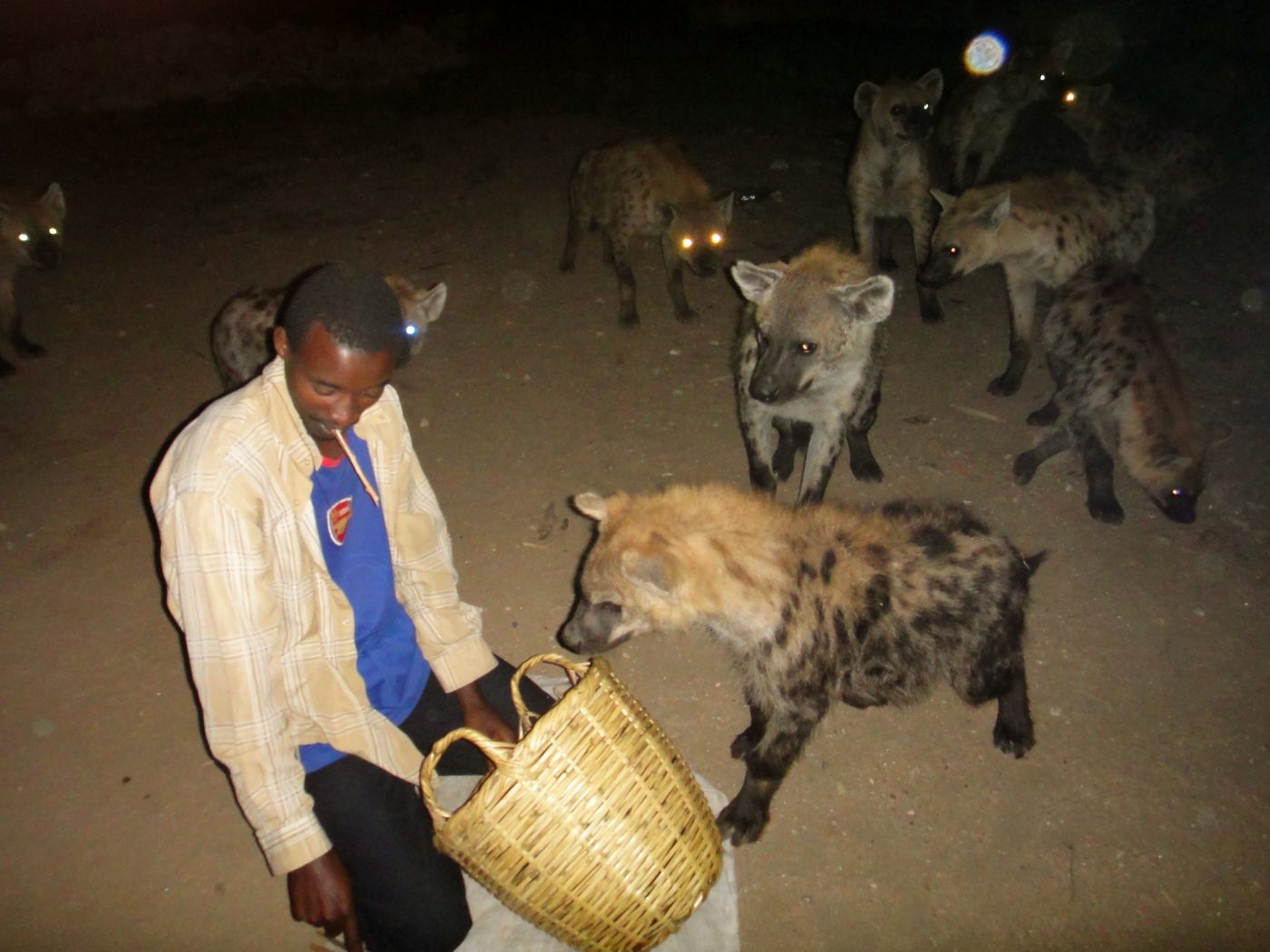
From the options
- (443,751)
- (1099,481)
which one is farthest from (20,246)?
(1099,481)

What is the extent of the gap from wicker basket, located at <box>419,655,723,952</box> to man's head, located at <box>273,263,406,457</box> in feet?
1.99

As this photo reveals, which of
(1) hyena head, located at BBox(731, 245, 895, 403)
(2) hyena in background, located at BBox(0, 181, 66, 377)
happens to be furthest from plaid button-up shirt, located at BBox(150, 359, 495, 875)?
(2) hyena in background, located at BBox(0, 181, 66, 377)

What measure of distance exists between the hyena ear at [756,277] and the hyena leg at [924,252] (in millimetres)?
1689

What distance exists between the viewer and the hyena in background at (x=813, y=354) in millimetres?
2832

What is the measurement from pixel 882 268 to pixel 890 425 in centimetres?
159

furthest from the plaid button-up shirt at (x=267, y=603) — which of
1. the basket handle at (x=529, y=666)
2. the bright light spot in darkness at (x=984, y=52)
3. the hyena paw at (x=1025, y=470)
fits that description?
the bright light spot in darkness at (x=984, y=52)

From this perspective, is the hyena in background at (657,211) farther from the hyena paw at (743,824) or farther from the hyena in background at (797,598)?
the hyena paw at (743,824)

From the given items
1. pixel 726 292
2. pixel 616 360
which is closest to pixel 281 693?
pixel 616 360

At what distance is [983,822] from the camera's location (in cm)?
214

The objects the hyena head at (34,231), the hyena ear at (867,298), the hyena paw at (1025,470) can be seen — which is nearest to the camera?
the hyena ear at (867,298)

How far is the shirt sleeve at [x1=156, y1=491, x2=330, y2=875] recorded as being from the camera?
1341mm

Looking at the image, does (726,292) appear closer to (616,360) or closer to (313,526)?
(616,360)

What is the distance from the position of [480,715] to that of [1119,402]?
8.58 feet

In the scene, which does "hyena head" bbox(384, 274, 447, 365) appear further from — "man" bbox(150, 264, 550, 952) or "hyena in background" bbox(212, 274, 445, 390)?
"man" bbox(150, 264, 550, 952)
